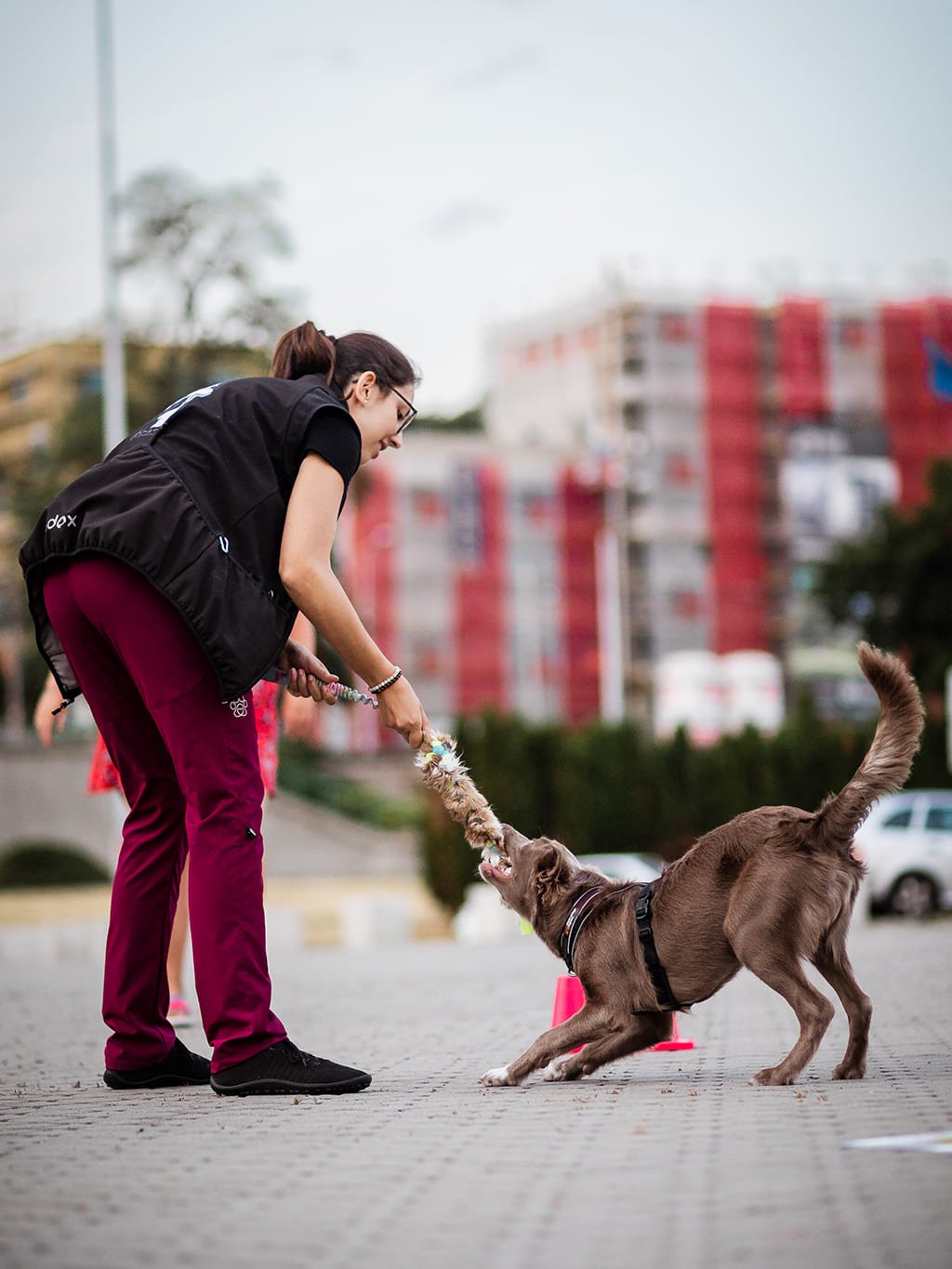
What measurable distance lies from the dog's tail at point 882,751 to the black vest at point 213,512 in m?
→ 1.80

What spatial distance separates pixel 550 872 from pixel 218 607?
1.72 meters

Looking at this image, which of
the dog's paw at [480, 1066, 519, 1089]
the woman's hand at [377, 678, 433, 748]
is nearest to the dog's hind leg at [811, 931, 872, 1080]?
the dog's paw at [480, 1066, 519, 1089]

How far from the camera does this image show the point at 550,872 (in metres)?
6.25

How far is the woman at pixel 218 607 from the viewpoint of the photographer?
522cm

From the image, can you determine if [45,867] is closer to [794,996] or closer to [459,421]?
[794,996]

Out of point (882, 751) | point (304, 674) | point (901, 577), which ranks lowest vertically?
point (882, 751)

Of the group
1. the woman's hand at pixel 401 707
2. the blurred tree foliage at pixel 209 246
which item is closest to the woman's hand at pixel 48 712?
the woman's hand at pixel 401 707

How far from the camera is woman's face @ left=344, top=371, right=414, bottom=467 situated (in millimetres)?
5766

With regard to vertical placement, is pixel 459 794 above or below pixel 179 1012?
above

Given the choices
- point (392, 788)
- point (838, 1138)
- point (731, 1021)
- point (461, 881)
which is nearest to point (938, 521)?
point (392, 788)

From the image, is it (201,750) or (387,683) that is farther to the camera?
(387,683)

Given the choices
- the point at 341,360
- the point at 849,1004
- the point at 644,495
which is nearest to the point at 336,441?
the point at 341,360

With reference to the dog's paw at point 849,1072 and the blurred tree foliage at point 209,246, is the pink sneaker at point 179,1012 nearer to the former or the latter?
the dog's paw at point 849,1072

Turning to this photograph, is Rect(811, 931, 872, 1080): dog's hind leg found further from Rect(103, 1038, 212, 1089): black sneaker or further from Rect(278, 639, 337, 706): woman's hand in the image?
Rect(103, 1038, 212, 1089): black sneaker
